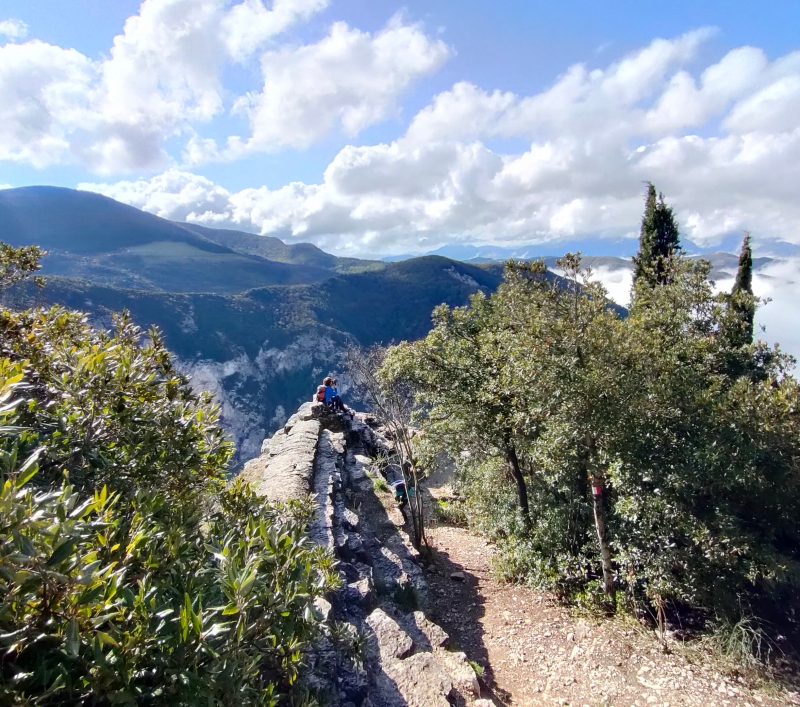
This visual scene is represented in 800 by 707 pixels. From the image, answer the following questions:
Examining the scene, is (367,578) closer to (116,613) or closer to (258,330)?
(116,613)

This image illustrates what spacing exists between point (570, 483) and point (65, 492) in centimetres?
1110

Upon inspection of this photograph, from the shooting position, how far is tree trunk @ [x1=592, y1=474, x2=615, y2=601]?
32.6ft

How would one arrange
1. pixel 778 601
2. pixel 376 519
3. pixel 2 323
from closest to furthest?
pixel 2 323 → pixel 778 601 → pixel 376 519

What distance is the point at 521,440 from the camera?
38.1 feet

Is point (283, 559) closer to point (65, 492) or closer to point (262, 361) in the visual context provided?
point (65, 492)

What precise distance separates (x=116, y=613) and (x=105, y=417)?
251cm

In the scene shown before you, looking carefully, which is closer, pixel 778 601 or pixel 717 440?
pixel 717 440

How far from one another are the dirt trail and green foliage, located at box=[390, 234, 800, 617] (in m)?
0.89

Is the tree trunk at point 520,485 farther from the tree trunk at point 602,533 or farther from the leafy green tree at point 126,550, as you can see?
the leafy green tree at point 126,550

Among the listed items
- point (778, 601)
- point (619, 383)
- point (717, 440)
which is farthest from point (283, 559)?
point (778, 601)

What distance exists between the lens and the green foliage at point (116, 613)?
6.38ft

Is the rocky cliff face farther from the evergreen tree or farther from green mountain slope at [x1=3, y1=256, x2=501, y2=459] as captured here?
green mountain slope at [x1=3, y1=256, x2=501, y2=459]

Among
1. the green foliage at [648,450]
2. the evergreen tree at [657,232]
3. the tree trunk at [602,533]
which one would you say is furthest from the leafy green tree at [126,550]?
the evergreen tree at [657,232]

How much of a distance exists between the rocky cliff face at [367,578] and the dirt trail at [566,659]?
1180mm
